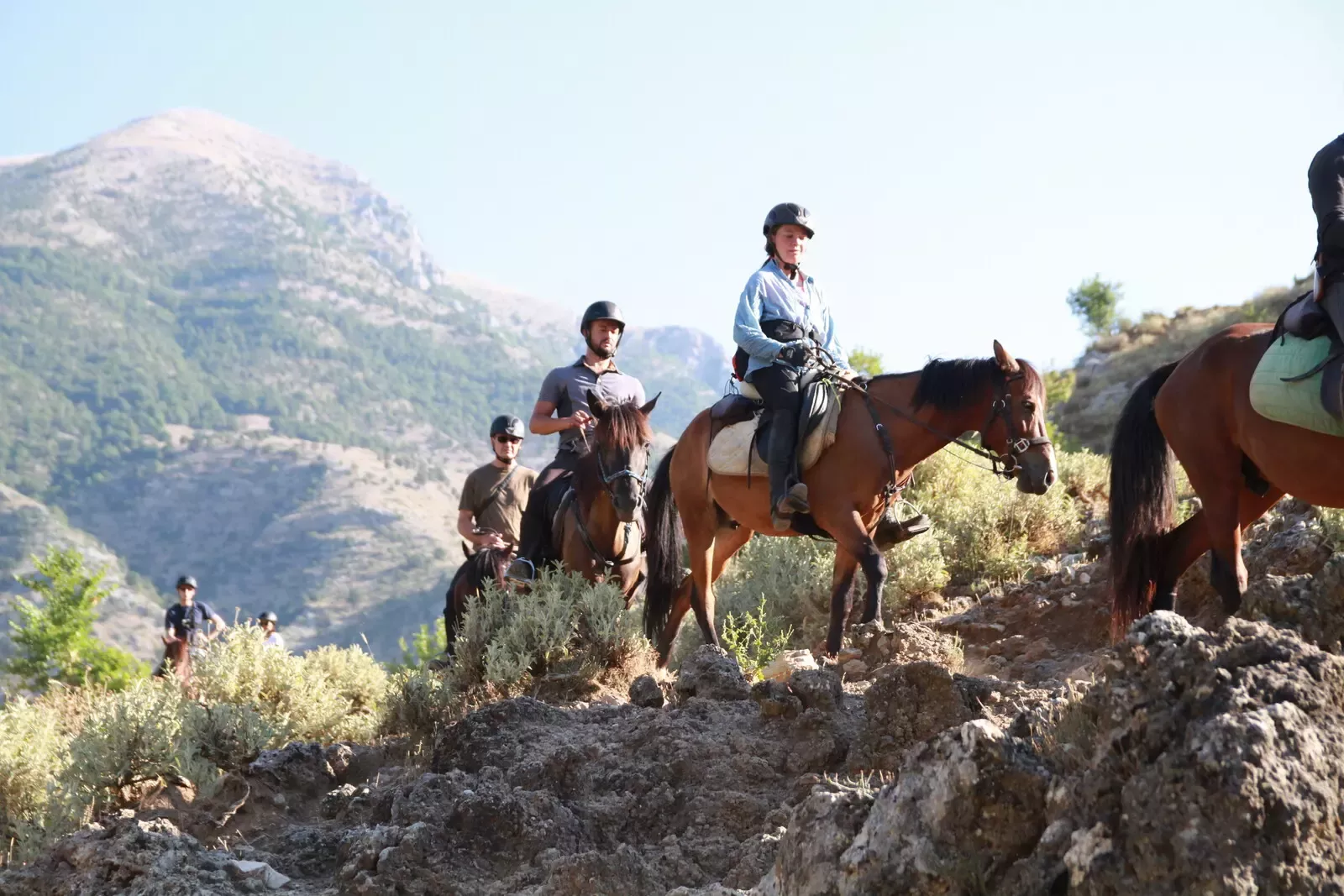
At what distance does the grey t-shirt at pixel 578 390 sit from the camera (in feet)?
35.2

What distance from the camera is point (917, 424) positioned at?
9359mm

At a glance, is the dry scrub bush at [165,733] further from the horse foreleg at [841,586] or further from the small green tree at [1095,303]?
the small green tree at [1095,303]

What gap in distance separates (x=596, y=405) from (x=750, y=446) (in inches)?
48.0

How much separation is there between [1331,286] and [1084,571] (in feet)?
13.2

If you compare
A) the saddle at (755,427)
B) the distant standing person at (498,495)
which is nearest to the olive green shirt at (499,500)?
the distant standing person at (498,495)

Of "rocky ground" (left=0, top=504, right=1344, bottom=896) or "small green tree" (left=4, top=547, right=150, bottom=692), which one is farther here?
"small green tree" (left=4, top=547, right=150, bottom=692)

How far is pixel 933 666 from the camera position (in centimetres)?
605

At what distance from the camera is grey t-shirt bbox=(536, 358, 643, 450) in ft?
35.2

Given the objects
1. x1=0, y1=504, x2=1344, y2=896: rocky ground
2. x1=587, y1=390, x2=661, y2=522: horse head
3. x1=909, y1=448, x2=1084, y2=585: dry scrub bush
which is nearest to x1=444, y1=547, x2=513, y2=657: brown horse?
x1=587, y1=390, x2=661, y2=522: horse head

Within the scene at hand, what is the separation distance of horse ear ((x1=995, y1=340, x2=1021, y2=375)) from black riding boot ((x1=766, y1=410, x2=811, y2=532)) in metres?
1.46

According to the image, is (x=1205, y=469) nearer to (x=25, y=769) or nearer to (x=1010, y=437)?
(x=1010, y=437)

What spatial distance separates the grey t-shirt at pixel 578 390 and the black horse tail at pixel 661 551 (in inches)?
25.0

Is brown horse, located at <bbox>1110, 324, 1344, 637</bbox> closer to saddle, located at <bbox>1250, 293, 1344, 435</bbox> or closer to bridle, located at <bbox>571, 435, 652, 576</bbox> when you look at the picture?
saddle, located at <bbox>1250, 293, 1344, 435</bbox>

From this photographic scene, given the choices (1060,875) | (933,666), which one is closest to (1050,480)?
(933,666)
